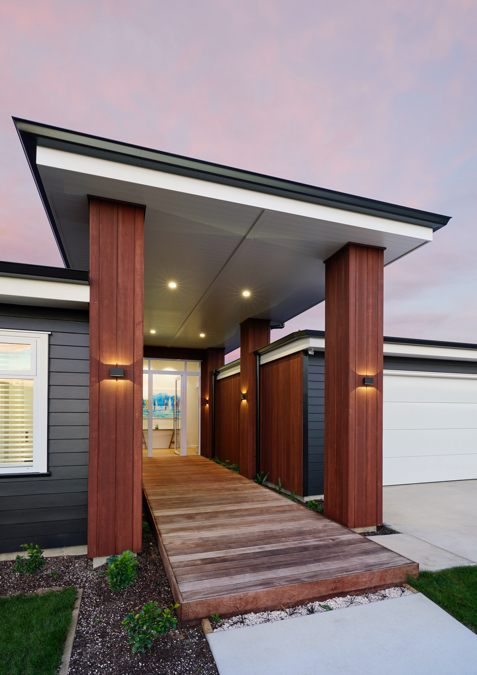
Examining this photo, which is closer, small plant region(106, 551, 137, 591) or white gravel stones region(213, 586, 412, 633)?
white gravel stones region(213, 586, 412, 633)

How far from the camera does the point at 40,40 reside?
5582 mm

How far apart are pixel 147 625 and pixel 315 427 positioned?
395 cm

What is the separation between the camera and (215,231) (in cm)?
423

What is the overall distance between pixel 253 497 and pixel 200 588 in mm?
2738

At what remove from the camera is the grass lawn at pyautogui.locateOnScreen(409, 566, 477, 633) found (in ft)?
8.14

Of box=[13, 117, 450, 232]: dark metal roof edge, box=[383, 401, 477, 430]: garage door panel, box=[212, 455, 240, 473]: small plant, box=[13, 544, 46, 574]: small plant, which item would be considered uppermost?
box=[13, 117, 450, 232]: dark metal roof edge

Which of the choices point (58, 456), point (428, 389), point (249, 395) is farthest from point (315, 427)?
point (58, 456)

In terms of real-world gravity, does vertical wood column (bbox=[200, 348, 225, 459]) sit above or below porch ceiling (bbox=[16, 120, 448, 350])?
below

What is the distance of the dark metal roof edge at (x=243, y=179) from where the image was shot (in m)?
3.03

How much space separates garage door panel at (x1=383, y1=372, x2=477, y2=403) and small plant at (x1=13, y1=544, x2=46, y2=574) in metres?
5.57

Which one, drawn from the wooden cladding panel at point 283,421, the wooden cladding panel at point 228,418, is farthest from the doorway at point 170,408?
the wooden cladding panel at point 283,421

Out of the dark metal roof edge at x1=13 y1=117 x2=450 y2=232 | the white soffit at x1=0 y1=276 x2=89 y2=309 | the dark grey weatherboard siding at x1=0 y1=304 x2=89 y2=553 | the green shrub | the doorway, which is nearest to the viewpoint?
the dark metal roof edge at x1=13 y1=117 x2=450 y2=232

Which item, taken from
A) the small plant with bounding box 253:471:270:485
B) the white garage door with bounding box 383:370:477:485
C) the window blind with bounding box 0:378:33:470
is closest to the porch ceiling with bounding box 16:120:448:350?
the window blind with bounding box 0:378:33:470

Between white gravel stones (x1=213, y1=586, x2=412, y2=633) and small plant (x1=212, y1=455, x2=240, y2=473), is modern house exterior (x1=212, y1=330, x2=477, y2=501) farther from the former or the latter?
white gravel stones (x1=213, y1=586, x2=412, y2=633)
